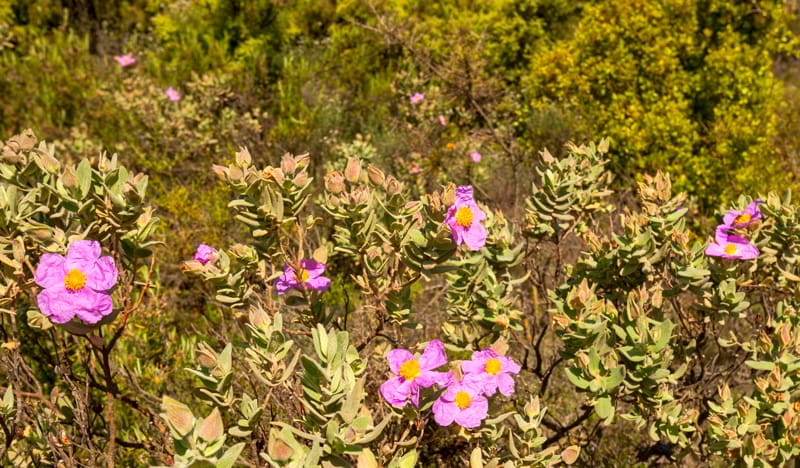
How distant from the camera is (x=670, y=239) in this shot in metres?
1.70

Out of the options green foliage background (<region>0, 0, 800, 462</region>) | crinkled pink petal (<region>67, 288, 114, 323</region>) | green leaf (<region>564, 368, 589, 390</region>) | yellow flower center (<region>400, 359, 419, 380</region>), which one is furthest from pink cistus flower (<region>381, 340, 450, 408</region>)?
green foliage background (<region>0, 0, 800, 462</region>)

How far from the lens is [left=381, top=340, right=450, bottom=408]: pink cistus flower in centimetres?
124

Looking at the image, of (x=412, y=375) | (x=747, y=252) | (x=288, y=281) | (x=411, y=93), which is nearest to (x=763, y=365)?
(x=747, y=252)

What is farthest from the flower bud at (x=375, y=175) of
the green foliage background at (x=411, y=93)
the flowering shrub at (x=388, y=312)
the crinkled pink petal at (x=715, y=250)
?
the green foliage background at (x=411, y=93)

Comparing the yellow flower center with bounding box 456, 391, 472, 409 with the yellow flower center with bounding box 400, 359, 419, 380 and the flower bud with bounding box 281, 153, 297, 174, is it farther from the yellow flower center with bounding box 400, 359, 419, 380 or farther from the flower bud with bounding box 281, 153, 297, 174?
the flower bud with bounding box 281, 153, 297, 174

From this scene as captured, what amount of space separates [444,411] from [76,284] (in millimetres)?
716

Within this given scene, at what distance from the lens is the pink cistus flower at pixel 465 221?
4.49 feet

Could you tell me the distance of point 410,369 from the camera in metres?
1.25

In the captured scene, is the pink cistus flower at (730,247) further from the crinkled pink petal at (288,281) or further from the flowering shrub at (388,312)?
the crinkled pink petal at (288,281)

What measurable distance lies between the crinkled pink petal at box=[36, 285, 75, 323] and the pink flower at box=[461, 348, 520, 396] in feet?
2.46

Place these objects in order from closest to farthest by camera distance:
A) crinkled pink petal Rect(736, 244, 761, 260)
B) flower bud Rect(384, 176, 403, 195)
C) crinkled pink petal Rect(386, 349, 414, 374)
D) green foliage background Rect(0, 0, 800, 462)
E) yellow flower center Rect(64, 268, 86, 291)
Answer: yellow flower center Rect(64, 268, 86, 291) → crinkled pink petal Rect(386, 349, 414, 374) → flower bud Rect(384, 176, 403, 195) → crinkled pink petal Rect(736, 244, 761, 260) → green foliage background Rect(0, 0, 800, 462)

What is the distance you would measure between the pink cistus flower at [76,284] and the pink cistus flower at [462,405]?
653mm

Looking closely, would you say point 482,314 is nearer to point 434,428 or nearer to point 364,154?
point 434,428

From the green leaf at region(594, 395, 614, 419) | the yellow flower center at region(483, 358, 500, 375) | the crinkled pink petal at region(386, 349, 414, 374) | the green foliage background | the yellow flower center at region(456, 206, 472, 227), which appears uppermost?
the yellow flower center at region(456, 206, 472, 227)
